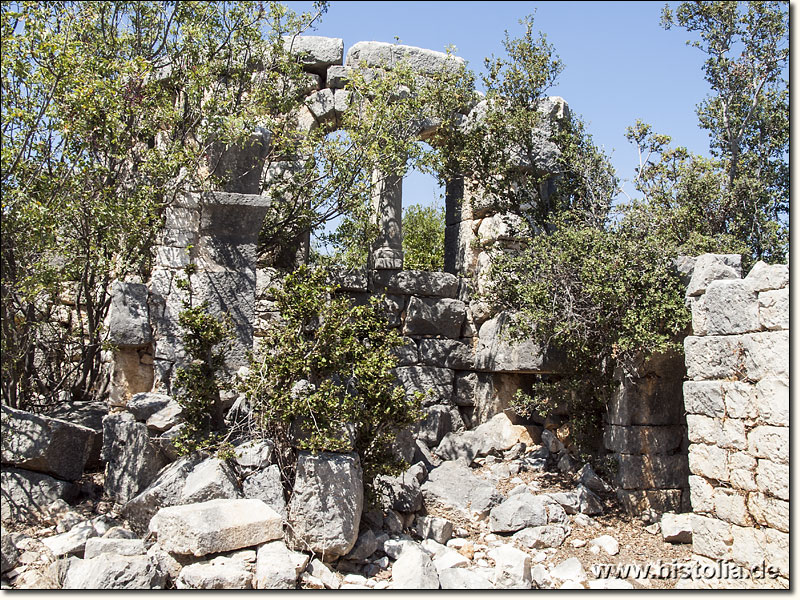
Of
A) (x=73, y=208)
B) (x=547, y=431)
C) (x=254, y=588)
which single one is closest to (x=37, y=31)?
(x=73, y=208)

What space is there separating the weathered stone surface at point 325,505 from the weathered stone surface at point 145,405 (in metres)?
1.50

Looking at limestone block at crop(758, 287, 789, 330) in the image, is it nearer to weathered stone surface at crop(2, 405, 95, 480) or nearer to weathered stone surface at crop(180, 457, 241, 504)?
weathered stone surface at crop(180, 457, 241, 504)

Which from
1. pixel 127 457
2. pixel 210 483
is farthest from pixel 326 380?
pixel 127 457

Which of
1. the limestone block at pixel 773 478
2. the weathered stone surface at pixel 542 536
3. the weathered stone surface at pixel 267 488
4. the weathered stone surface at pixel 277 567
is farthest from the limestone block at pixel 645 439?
the weathered stone surface at pixel 277 567

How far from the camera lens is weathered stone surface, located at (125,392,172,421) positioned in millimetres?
6602

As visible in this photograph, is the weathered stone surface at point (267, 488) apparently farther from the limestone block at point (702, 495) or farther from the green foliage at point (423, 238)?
the green foliage at point (423, 238)

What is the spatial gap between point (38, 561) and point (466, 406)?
6120mm

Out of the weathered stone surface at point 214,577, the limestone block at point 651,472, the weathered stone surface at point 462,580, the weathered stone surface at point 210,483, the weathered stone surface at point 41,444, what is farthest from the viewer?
the limestone block at point 651,472

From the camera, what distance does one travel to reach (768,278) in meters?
5.53

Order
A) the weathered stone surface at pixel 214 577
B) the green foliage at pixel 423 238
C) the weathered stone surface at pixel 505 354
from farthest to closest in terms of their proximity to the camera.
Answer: the green foliage at pixel 423 238 → the weathered stone surface at pixel 505 354 → the weathered stone surface at pixel 214 577

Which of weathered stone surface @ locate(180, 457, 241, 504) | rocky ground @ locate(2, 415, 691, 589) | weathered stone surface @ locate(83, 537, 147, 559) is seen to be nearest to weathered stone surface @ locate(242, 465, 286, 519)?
weathered stone surface @ locate(180, 457, 241, 504)

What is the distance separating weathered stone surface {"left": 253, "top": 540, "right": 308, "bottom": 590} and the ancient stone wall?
3.18 m

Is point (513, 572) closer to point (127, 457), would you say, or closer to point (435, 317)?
point (127, 457)

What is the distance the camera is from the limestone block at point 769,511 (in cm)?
535
